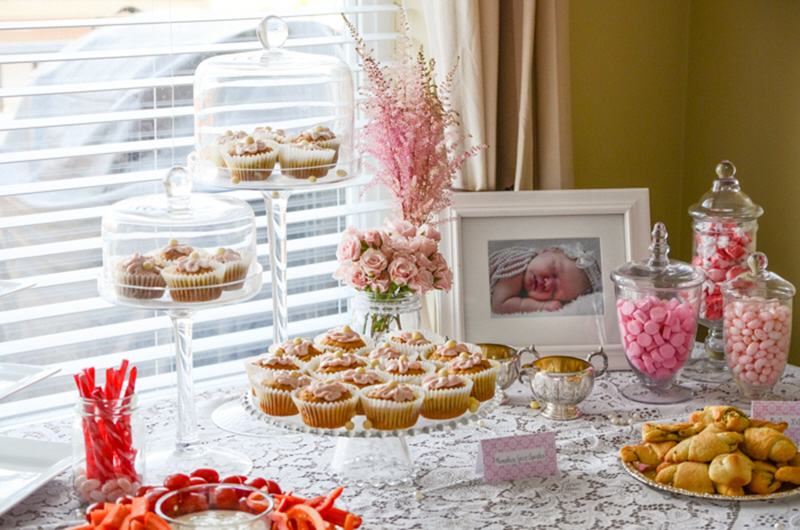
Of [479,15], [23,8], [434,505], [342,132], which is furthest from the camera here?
[479,15]

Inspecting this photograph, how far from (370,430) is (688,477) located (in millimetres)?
460

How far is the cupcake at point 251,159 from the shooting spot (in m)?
1.46

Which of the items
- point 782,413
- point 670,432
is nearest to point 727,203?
point 782,413

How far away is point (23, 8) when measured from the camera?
1.74m

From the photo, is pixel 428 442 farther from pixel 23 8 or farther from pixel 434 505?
pixel 23 8

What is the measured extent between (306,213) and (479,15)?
621 mm

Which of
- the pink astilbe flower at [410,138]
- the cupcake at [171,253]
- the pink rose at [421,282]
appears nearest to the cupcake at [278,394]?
the cupcake at [171,253]

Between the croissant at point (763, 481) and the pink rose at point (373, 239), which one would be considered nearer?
the croissant at point (763, 481)

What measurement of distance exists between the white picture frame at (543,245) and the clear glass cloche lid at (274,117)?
378mm

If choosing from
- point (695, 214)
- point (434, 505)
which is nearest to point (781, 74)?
point (695, 214)

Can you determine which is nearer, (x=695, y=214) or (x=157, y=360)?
(x=695, y=214)

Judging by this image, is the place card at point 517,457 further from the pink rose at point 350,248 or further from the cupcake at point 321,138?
the cupcake at point 321,138

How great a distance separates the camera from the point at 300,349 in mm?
1435

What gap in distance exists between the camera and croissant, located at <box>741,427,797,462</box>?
1.27 metres
